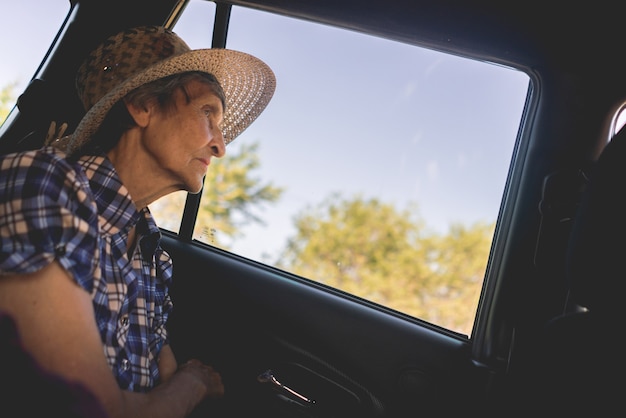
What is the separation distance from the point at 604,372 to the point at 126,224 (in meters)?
1.19

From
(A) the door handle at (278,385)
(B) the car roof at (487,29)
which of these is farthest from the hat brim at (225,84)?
(A) the door handle at (278,385)

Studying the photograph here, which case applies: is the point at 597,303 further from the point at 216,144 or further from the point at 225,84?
the point at 225,84

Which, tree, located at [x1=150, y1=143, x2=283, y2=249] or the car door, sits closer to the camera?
the car door

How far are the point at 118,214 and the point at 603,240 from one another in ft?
3.71

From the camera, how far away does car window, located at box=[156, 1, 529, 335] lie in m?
2.00

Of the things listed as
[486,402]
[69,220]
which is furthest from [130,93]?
[486,402]

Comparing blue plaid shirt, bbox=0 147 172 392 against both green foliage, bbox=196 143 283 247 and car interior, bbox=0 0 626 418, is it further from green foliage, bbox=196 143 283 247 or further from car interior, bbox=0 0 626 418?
green foliage, bbox=196 143 283 247

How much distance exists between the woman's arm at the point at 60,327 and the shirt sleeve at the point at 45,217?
3cm

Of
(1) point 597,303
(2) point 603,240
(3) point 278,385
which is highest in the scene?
(2) point 603,240

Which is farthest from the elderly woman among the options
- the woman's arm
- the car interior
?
the car interior

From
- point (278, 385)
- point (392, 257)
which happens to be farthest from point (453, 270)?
point (278, 385)

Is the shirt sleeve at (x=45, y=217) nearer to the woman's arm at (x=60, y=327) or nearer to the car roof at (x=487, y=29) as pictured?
the woman's arm at (x=60, y=327)

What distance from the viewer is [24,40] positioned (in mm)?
2314

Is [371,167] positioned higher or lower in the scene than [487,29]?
lower
